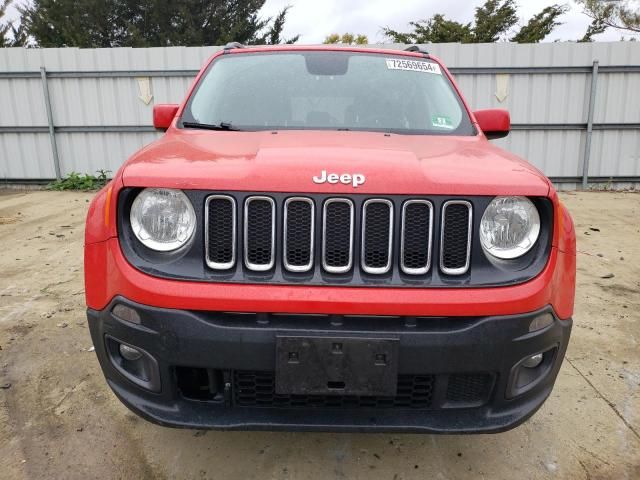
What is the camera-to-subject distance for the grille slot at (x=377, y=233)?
1618 mm

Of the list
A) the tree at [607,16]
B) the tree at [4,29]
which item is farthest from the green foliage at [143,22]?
the tree at [607,16]

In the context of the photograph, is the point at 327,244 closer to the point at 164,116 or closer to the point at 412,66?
the point at 164,116

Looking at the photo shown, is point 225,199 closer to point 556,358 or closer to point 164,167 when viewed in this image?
point 164,167

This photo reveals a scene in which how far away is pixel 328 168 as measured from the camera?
1.66m

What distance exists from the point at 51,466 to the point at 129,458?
0.98 ft

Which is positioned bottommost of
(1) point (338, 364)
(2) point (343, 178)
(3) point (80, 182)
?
(3) point (80, 182)

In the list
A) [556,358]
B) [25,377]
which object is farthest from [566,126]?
[25,377]

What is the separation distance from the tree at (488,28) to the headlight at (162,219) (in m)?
21.1

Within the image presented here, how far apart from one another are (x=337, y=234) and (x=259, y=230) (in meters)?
0.25

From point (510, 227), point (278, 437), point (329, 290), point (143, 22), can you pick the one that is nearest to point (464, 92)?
point (510, 227)

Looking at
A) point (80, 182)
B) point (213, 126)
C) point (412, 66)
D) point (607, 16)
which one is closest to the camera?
point (213, 126)

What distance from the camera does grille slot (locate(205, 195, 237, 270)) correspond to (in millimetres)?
1620

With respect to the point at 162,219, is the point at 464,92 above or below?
above

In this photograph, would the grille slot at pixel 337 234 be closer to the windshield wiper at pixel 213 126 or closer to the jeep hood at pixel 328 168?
the jeep hood at pixel 328 168
